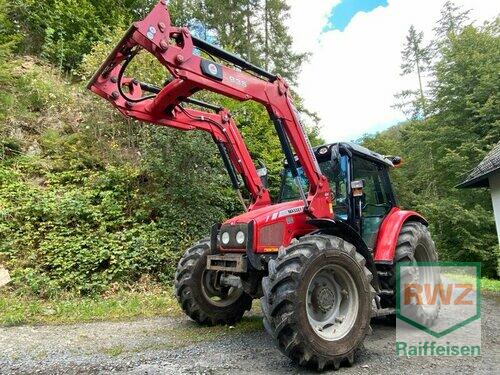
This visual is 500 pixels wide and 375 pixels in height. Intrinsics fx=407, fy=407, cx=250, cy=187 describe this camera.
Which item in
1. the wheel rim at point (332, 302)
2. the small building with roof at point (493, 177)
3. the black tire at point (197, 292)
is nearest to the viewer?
the wheel rim at point (332, 302)

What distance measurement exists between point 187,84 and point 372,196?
3.02 meters

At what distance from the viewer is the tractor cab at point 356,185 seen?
196 inches

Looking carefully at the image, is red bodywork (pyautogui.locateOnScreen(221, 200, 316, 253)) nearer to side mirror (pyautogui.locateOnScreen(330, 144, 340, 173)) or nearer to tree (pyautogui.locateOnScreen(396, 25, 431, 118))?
side mirror (pyautogui.locateOnScreen(330, 144, 340, 173))

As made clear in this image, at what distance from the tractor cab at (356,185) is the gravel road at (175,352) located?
1388 millimetres

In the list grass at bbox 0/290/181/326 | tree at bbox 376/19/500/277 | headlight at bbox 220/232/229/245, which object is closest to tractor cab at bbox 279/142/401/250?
headlight at bbox 220/232/229/245

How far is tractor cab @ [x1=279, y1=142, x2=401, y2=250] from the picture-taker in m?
4.97

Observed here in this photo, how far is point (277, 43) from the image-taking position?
19.8 m

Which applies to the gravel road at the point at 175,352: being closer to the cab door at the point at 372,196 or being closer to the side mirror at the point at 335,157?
the cab door at the point at 372,196

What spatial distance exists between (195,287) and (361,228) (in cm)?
219

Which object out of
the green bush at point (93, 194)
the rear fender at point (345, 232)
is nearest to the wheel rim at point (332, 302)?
the rear fender at point (345, 232)

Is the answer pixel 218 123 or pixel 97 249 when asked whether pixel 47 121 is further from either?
pixel 218 123

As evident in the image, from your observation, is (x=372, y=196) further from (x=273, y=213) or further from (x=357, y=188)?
(x=273, y=213)

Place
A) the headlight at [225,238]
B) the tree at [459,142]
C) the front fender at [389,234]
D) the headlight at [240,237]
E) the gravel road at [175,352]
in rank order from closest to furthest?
the gravel road at [175,352], the headlight at [240,237], the headlight at [225,238], the front fender at [389,234], the tree at [459,142]

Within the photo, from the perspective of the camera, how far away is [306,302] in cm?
346
